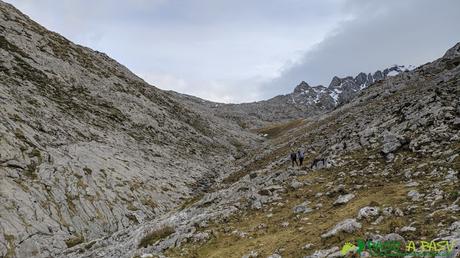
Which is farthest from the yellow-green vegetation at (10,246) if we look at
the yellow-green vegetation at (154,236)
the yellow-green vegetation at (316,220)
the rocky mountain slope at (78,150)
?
the yellow-green vegetation at (316,220)

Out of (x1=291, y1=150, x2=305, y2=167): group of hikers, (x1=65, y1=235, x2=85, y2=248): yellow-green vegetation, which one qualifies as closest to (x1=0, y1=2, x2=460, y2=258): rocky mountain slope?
(x1=65, y1=235, x2=85, y2=248): yellow-green vegetation

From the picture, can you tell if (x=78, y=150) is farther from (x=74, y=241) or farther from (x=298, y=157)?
(x=298, y=157)

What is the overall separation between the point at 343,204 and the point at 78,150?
31.3 metres

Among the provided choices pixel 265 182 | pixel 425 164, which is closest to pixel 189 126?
pixel 265 182

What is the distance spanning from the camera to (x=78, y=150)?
43375 millimetres

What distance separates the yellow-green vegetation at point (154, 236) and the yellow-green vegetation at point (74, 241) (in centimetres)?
739

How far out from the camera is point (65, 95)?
195ft

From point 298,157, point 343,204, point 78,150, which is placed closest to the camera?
point 343,204

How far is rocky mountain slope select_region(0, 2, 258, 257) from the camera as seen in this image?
3225 centimetres

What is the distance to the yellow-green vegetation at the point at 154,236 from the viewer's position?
2608cm

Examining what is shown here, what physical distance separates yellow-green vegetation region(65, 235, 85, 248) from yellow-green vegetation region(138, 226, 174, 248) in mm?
7390

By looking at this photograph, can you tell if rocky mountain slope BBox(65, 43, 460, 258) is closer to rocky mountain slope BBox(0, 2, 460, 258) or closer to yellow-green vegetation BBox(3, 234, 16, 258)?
rocky mountain slope BBox(0, 2, 460, 258)

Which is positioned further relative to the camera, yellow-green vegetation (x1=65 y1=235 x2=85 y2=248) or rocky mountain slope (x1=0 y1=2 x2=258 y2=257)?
rocky mountain slope (x1=0 y1=2 x2=258 y2=257)

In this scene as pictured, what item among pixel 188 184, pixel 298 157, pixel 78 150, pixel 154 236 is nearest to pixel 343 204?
pixel 154 236
